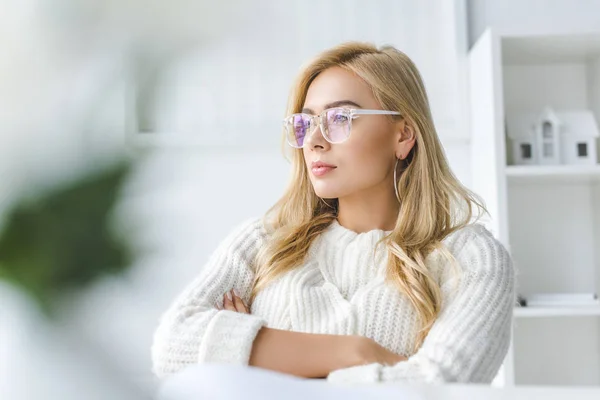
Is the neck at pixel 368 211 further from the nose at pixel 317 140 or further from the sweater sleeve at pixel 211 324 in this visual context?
the sweater sleeve at pixel 211 324

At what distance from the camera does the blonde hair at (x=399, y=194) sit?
1.64m

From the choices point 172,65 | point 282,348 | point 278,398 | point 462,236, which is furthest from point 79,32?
point 462,236

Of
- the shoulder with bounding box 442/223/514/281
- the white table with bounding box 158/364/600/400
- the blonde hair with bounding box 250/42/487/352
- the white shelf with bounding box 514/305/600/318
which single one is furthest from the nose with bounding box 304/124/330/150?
the white table with bounding box 158/364/600/400

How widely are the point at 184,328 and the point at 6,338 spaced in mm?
1350

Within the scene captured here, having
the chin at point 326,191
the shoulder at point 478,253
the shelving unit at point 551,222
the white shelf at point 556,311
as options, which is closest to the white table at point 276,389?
the shoulder at point 478,253

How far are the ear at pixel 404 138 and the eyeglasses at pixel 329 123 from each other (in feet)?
0.14

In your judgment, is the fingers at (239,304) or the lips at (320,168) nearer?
the fingers at (239,304)

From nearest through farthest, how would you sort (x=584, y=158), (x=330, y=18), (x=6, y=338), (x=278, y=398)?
(x=6, y=338)
(x=278, y=398)
(x=584, y=158)
(x=330, y=18)

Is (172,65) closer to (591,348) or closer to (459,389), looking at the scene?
(459,389)

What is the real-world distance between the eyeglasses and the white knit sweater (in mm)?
209

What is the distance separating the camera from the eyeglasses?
1.72 m

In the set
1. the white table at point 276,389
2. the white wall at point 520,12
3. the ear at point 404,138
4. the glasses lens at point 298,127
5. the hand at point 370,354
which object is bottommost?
the hand at point 370,354

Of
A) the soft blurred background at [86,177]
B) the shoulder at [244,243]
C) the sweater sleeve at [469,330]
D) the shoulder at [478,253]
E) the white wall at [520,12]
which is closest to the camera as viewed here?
the soft blurred background at [86,177]

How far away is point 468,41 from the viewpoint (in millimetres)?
2938
